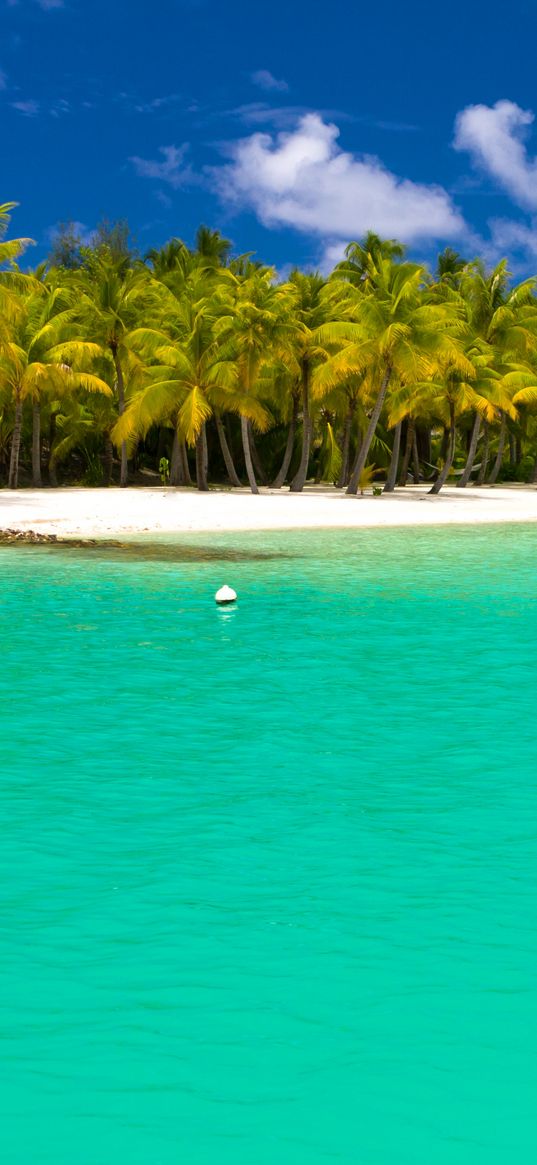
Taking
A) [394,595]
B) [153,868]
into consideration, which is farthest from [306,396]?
[153,868]

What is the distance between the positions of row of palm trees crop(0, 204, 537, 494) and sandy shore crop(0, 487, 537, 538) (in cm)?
222

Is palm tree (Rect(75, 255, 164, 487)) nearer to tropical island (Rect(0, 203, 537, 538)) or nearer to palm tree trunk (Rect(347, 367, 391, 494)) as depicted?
tropical island (Rect(0, 203, 537, 538))

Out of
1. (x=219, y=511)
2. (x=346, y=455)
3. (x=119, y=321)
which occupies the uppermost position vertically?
(x=119, y=321)

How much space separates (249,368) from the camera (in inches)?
1459

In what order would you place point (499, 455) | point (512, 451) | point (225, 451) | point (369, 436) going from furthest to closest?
point (512, 451) → point (499, 455) → point (225, 451) → point (369, 436)

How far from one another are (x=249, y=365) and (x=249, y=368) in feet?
0.40

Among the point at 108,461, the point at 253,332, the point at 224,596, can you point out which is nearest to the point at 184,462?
the point at 108,461

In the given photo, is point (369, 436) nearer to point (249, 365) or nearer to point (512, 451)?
point (249, 365)

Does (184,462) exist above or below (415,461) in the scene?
below

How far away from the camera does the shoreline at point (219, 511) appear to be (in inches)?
1077

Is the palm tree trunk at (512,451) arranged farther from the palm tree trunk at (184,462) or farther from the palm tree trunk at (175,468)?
the palm tree trunk at (175,468)

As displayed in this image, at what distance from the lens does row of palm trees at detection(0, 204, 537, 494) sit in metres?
36.7

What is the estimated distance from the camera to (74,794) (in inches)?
271

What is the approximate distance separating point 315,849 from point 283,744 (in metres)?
2.21
